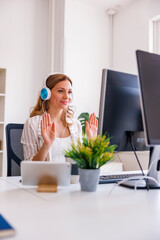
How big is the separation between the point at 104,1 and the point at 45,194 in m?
3.53

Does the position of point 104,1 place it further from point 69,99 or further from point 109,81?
point 109,81

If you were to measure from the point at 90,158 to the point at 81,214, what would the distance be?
257 mm

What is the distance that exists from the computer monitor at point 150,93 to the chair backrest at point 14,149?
3.64ft

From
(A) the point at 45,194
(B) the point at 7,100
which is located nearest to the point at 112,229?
(A) the point at 45,194

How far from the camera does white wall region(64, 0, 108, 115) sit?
3713 millimetres

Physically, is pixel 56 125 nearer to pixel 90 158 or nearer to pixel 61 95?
pixel 61 95

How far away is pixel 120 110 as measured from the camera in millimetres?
1070

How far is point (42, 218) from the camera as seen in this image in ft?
2.03

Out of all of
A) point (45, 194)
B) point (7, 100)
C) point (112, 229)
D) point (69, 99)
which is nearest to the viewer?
point (112, 229)

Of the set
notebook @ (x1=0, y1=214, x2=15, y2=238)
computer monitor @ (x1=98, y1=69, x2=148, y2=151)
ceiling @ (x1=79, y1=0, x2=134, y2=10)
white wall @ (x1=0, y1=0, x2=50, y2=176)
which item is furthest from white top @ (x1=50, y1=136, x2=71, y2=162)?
ceiling @ (x1=79, y1=0, x2=134, y2=10)

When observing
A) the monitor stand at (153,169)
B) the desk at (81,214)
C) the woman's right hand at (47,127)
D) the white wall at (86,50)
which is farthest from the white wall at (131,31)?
the desk at (81,214)

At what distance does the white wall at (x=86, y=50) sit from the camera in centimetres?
371

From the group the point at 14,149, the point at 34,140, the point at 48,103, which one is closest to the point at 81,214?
the point at 34,140

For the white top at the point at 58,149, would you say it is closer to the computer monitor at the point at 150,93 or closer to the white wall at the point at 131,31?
the computer monitor at the point at 150,93
